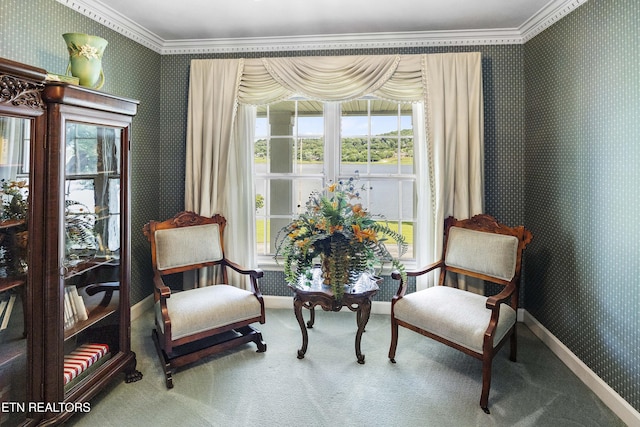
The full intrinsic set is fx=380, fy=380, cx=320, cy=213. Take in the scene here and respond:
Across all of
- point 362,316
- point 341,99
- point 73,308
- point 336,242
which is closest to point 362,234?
point 336,242

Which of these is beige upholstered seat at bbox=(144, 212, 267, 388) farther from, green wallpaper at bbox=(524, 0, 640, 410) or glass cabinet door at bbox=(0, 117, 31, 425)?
green wallpaper at bbox=(524, 0, 640, 410)

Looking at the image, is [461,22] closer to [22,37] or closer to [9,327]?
[22,37]

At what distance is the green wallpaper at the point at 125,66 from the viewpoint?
233 centimetres

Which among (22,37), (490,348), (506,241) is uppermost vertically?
(22,37)

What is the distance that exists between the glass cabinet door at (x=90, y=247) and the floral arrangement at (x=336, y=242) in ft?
3.87

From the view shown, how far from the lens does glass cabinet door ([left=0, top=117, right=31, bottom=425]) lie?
5.74 feet

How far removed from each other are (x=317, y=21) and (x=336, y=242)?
1905mm

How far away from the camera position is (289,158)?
3873mm

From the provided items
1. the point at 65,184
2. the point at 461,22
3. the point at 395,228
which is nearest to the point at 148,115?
the point at 65,184

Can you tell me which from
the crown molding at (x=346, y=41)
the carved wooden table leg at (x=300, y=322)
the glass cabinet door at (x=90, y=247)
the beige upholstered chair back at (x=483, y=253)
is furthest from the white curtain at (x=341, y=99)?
the glass cabinet door at (x=90, y=247)

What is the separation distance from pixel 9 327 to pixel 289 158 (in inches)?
103

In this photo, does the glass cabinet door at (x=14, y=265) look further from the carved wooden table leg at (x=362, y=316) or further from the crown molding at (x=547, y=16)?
the crown molding at (x=547, y=16)

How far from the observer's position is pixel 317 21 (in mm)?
3205

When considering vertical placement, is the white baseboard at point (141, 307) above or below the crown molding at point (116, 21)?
below
